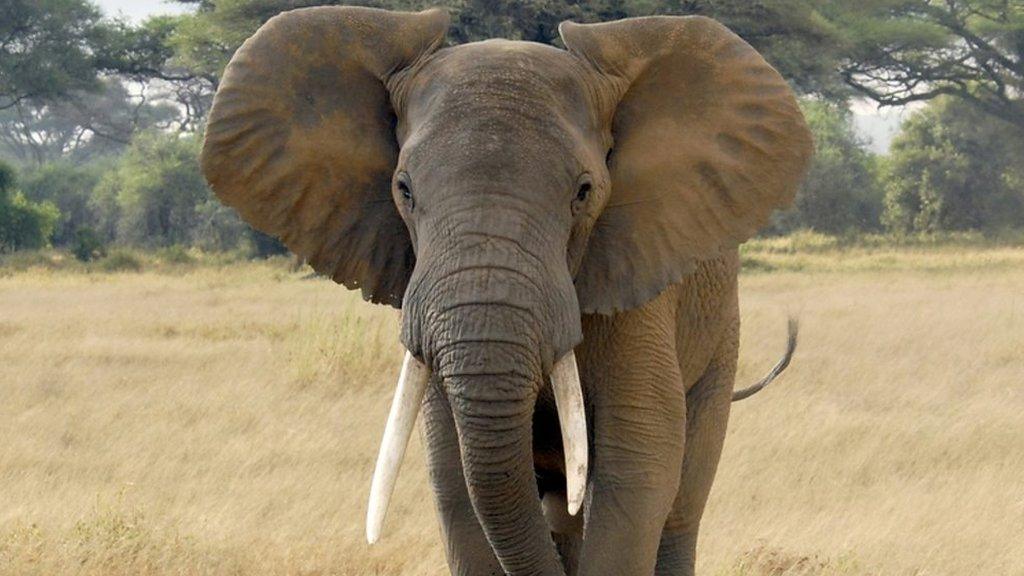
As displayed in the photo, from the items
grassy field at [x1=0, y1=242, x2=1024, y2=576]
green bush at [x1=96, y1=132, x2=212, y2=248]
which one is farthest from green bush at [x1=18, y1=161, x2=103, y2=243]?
grassy field at [x1=0, y1=242, x2=1024, y2=576]

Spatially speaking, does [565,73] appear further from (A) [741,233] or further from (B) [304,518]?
(B) [304,518]

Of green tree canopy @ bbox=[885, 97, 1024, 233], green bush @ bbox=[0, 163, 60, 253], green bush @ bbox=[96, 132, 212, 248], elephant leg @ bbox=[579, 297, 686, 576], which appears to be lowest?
green bush @ bbox=[96, 132, 212, 248]

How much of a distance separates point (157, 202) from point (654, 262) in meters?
31.4

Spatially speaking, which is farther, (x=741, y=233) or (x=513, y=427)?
(x=741, y=233)

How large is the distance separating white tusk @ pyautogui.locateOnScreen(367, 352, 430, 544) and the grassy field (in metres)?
2.32

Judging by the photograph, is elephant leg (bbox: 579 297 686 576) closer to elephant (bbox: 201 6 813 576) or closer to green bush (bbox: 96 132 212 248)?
elephant (bbox: 201 6 813 576)

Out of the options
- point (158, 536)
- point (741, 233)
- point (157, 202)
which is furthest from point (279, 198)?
point (157, 202)

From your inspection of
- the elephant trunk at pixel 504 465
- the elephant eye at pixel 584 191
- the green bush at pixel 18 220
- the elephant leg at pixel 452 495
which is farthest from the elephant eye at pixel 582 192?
the green bush at pixel 18 220

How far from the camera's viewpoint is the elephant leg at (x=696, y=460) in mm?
4809

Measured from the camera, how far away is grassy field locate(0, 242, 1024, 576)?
6.01 m

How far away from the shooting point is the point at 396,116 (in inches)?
153

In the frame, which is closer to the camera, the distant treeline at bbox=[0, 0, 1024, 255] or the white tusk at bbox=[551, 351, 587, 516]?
the white tusk at bbox=[551, 351, 587, 516]

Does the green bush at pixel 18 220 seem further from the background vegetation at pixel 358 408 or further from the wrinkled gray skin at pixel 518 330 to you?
the wrinkled gray skin at pixel 518 330

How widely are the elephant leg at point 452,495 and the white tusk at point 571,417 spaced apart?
0.61 m
